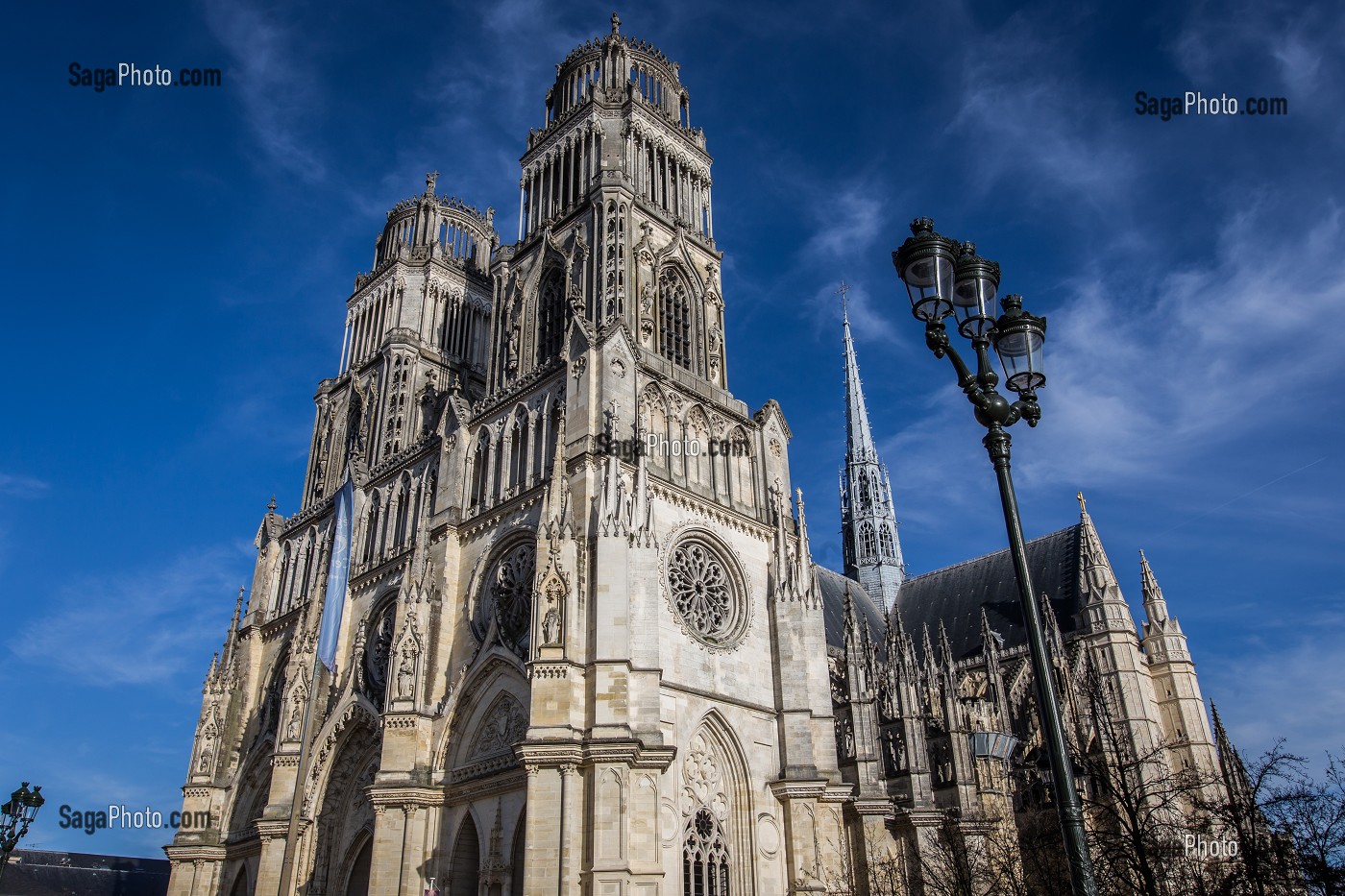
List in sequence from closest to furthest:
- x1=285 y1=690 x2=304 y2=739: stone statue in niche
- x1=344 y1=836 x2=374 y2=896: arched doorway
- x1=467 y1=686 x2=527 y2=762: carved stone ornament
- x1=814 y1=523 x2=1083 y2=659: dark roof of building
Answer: x1=467 y1=686 x2=527 y2=762: carved stone ornament → x1=344 y1=836 x2=374 y2=896: arched doorway → x1=285 y1=690 x2=304 y2=739: stone statue in niche → x1=814 y1=523 x2=1083 y2=659: dark roof of building

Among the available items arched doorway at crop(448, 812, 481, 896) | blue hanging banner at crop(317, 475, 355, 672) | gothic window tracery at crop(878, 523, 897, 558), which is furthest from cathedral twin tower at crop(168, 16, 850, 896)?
gothic window tracery at crop(878, 523, 897, 558)

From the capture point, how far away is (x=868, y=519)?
61688 millimetres

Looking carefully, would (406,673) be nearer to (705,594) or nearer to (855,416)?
(705,594)

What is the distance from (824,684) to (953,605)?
70.5 ft

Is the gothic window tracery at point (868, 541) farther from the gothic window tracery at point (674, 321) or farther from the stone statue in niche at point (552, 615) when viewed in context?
the stone statue in niche at point (552, 615)

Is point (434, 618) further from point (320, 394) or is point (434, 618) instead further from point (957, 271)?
point (957, 271)

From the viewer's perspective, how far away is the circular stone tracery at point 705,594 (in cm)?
2894

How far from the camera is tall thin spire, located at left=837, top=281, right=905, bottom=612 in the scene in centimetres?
5941

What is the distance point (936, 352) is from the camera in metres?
10.2

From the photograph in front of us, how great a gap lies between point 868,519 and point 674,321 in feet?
99.0

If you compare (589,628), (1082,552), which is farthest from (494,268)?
(1082,552)

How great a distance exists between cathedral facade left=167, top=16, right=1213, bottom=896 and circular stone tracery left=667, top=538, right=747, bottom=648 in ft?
0.29

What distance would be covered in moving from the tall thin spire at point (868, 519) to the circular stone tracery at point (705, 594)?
2713 centimetres

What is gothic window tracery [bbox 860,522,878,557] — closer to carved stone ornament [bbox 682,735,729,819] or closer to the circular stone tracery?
the circular stone tracery
